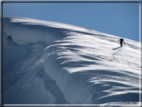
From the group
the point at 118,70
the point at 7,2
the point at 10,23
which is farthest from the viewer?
the point at 10,23

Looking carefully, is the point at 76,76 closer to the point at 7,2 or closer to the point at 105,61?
the point at 105,61

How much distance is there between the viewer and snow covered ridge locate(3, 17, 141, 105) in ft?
20.2

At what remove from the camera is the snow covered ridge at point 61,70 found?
20.2 ft

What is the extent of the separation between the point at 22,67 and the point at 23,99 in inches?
83.9

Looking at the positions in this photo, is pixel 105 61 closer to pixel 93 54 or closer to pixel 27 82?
pixel 93 54

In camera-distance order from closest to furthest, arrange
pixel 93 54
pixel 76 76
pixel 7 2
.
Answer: pixel 7 2, pixel 76 76, pixel 93 54

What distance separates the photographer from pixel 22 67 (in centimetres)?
981

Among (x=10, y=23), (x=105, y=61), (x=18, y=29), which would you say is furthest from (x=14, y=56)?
(x=105, y=61)

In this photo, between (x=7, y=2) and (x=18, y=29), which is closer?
(x=7, y=2)

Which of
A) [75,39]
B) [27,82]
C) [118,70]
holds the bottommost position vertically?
[27,82]

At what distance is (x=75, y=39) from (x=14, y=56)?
11.2 feet

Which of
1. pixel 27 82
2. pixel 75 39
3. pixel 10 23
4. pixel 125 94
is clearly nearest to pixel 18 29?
pixel 10 23

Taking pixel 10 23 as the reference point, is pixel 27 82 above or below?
below

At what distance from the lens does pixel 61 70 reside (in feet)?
25.2
